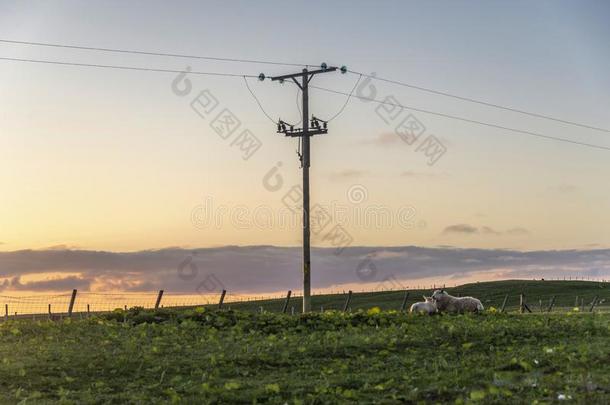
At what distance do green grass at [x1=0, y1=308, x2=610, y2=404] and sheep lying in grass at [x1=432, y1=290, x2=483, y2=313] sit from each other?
7.37 m

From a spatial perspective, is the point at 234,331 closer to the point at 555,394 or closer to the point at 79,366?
the point at 79,366

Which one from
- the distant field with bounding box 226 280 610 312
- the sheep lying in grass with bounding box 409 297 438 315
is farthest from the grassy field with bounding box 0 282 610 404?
the distant field with bounding box 226 280 610 312

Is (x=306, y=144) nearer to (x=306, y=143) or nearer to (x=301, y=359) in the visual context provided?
(x=306, y=143)

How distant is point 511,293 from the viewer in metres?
99.8

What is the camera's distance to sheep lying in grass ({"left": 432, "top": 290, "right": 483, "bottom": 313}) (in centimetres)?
4103

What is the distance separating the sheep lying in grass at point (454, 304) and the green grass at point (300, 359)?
24.2 feet

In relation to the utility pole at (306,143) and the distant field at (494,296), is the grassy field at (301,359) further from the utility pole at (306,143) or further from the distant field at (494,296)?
the distant field at (494,296)

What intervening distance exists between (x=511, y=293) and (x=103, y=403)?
88413mm

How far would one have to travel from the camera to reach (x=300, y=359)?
22.8 m

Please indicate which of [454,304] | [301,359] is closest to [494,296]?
[454,304]

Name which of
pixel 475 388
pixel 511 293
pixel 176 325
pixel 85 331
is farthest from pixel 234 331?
pixel 511 293

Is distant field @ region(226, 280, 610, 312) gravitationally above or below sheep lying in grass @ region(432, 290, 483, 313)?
below

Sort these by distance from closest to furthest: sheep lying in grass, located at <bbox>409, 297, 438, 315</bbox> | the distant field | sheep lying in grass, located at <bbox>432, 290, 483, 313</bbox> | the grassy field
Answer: the grassy field, sheep lying in grass, located at <bbox>409, 297, 438, 315</bbox>, sheep lying in grass, located at <bbox>432, 290, 483, 313</bbox>, the distant field

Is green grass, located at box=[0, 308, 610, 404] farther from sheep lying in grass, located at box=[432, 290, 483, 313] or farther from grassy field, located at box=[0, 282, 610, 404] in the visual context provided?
sheep lying in grass, located at box=[432, 290, 483, 313]
